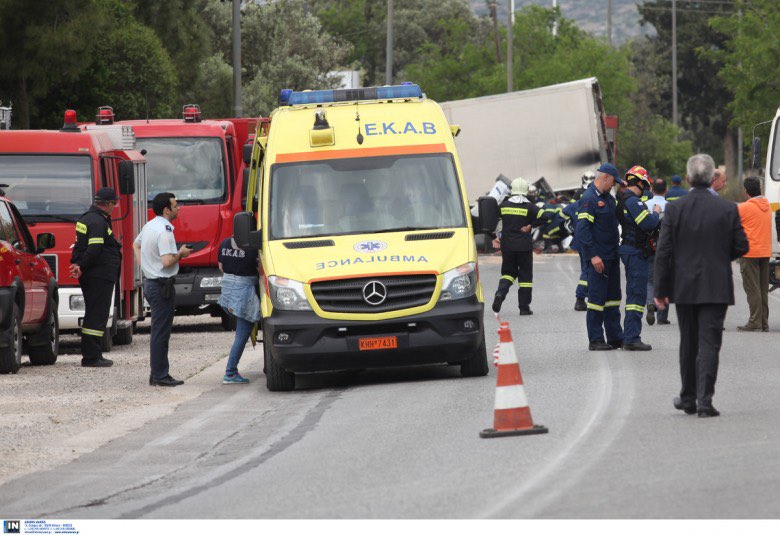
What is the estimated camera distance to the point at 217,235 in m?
22.7

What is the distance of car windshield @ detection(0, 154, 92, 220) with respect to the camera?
63.5 feet

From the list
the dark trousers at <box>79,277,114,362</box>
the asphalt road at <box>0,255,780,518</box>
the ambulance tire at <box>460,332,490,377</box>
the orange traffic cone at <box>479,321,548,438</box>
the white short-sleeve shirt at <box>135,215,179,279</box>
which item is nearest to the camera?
the asphalt road at <box>0,255,780,518</box>

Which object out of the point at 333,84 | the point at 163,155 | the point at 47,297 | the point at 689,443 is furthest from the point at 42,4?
the point at 333,84

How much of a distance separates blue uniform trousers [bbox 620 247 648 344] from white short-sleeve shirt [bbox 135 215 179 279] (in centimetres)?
463

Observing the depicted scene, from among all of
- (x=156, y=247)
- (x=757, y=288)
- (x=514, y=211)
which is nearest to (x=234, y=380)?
(x=156, y=247)

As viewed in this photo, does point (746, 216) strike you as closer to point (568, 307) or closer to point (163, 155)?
point (568, 307)

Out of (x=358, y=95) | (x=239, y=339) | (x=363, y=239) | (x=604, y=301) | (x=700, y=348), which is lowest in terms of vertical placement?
(x=239, y=339)

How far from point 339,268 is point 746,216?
6.91m

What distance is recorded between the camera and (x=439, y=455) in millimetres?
10008

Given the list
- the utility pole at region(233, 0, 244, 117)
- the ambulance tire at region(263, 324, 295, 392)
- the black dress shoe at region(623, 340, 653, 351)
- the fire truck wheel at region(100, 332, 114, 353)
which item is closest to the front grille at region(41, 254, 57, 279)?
the fire truck wheel at region(100, 332, 114, 353)

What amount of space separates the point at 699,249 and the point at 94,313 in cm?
827

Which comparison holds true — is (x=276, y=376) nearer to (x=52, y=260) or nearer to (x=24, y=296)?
(x=24, y=296)

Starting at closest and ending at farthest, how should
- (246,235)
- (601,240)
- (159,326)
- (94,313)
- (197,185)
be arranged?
1. (246,235)
2. (159,326)
3. (601,240)
4. (94,313)
5. (197,185)

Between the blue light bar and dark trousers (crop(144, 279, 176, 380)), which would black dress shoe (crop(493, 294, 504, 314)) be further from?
dark trousers (crop(144, 279, 176, 380))
